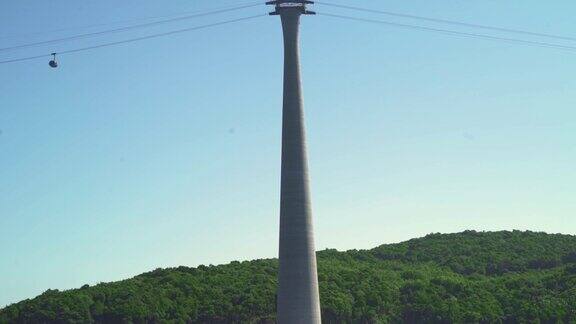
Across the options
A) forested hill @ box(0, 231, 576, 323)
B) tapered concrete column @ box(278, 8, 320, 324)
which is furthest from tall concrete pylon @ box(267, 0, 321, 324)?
forested hill @ box(0, 231, 576, 323)

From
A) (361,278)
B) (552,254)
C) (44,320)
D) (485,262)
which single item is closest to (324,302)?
(361,278)

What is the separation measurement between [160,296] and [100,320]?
7907 mm

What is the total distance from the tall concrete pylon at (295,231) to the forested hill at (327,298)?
40141mm

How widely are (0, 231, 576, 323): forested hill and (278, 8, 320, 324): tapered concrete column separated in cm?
4022

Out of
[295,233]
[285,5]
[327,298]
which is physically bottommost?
[295,233]

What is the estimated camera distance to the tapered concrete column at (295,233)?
194 ft

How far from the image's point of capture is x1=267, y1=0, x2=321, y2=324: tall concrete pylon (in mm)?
59000

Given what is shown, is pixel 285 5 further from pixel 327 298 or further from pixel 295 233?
pixel 327 298

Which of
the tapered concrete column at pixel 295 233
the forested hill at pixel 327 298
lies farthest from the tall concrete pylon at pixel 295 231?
the forested hill at pixel 327 298

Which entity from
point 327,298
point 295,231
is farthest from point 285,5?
point 327,298

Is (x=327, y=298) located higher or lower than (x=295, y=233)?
higher

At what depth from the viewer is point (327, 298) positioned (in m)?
102

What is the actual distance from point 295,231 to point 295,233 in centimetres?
15

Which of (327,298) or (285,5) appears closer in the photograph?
(285,5)
